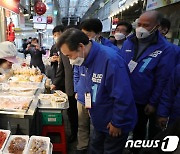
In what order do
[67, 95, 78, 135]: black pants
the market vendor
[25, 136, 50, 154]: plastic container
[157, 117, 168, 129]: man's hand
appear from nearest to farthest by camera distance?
[25, 136, 50, 154]: plastic container < [157, 117, 168, 129]: man's hand < the market vendor < [67, 95, 78, 135]: black pants

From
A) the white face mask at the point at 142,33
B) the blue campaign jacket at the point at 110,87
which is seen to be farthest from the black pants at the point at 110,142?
the white face mask at the point at 142,33

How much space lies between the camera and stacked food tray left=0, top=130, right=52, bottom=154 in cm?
176

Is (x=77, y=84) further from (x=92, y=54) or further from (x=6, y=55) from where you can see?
(x=6, y=55)

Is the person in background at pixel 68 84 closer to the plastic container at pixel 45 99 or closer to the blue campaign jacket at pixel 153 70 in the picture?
the plastic container at pixel 45 99

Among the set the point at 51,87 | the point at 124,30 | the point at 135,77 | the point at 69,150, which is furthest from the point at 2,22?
the point at 135,77

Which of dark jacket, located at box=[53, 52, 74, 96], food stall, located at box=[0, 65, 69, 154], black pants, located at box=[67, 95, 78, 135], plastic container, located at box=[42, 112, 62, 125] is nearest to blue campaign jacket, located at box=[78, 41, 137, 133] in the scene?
food stall, located at box=[0, 65, 69, 154]

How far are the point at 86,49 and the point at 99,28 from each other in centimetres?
103

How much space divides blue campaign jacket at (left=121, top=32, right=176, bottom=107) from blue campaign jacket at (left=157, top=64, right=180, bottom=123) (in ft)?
0.48

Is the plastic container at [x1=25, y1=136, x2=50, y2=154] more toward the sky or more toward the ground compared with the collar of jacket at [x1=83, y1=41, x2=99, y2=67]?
more toward the ground

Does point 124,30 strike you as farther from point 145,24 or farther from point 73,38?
point 73,38

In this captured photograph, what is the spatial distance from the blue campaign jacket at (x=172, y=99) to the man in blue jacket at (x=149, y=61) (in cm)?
15

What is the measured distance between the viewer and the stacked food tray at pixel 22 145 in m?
1.76

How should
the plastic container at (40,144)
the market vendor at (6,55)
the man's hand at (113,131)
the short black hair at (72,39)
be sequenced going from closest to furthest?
the short black hair at (72,39) → the man's hand at (113,131) → the plastic container at (40,144) → the market vendor at (6,55)

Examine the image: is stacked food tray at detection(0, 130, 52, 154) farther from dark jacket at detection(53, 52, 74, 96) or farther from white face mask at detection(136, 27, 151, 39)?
white face mask at detection(136, 27, 151, 39)
